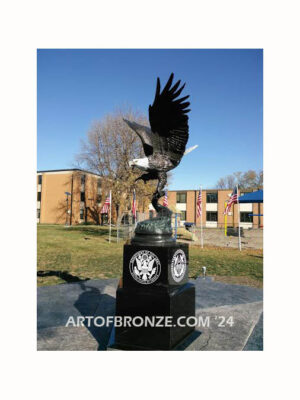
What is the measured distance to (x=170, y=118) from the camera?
12.8ft

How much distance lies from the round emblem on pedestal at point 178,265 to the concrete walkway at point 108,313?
104 centimetres

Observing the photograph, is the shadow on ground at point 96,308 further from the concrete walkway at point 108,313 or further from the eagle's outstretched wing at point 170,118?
the eagle's outstretched wing at point 170,118

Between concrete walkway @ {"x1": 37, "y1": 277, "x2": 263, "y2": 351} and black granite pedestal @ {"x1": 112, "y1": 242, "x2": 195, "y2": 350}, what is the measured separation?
0.51 m

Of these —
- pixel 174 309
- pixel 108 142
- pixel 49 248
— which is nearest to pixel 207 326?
pixel 174 309

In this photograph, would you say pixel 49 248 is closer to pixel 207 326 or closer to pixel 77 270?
pixel 77 270

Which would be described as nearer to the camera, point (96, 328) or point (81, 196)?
point (96, 328)

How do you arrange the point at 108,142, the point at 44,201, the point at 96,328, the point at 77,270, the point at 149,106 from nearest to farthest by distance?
the point at 149,106 → the point at 96,328 → the point at 77,270 → the point at 108,142 → the point at 44,201

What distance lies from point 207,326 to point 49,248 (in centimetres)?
1216

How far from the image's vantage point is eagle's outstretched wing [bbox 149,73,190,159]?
3.77 meters

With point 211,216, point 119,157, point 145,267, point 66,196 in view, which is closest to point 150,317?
point 145,267

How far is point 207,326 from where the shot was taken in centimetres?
431

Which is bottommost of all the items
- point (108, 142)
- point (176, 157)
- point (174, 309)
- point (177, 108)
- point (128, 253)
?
point (174, 309)

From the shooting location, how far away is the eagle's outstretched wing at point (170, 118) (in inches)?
148

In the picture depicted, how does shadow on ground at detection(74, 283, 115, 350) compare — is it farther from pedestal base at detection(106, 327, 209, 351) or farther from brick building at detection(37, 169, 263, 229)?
brick building at detection(37, 169, 263, 229)
